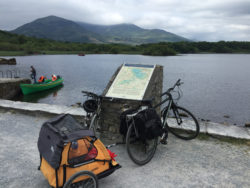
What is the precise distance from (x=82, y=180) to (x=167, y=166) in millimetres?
1746

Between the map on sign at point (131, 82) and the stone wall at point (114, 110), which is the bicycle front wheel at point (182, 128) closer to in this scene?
the stone wall at point (114, 110)

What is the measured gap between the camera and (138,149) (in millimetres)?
4586

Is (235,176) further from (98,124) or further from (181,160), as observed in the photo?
(98,124)

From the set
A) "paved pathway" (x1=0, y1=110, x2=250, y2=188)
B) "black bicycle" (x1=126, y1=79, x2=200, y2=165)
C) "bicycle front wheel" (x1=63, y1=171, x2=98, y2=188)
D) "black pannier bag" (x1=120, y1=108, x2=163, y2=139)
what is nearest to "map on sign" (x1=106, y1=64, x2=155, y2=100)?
"black bicycle" (x1=126, y1=79, x2=200, y2=165)

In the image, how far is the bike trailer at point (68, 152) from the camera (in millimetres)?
2895

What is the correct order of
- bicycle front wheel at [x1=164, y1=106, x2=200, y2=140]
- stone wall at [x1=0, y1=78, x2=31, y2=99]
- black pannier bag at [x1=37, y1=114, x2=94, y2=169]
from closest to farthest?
black pannier bag at [x1=37, y1=114, x2=94, y2=169] → bicycle front wheel at [x1=164, y1=106, x2=200, y2=140] → stone wall at [x1=0, y1=78, x2=31, y2=99]

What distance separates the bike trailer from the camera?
289cm

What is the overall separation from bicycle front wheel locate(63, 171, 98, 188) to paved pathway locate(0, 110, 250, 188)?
1.26 feet

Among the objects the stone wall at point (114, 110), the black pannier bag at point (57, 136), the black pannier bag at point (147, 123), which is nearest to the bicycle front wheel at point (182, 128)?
the stone wall at point (114, 110)

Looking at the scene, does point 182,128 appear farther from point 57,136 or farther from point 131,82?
point 57,136

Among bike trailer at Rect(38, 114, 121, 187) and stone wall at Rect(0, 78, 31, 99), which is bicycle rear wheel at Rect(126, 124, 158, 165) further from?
stone wall at Rect(0, 78, 31, 99)

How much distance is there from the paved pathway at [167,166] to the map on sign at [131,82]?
1239mm

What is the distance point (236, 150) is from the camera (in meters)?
4.64

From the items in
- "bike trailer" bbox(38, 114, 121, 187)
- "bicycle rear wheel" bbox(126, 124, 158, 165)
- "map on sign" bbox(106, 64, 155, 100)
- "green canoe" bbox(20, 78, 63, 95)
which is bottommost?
"green canoe" bbox(20, 78, 63, 95)
